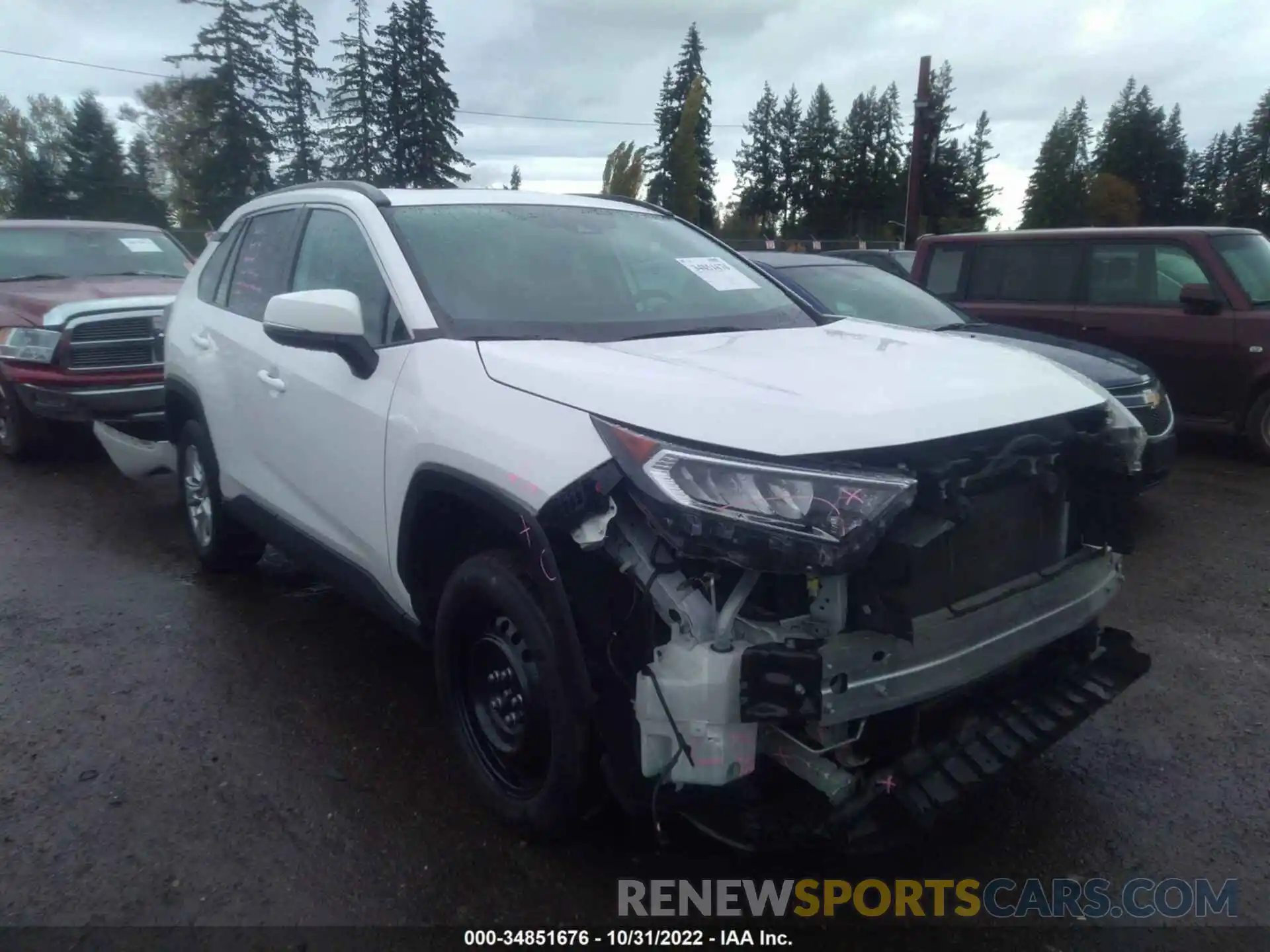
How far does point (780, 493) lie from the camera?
2225mm

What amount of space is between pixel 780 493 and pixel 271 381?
2482mm

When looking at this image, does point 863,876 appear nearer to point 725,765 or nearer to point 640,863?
point 640,863

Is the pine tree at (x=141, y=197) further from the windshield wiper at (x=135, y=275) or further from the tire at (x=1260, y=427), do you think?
the tire at (x=1260, y=427)

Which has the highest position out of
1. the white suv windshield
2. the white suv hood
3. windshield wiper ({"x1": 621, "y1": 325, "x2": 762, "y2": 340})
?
the white suv windshield

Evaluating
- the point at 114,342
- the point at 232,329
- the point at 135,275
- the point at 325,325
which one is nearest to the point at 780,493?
the point at 325,325

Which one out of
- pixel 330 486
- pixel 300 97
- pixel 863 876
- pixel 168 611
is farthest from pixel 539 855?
pixel 300 97

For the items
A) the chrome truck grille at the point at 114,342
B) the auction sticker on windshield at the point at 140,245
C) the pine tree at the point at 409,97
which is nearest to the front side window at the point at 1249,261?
the chrome truck grille at the point at 114,342

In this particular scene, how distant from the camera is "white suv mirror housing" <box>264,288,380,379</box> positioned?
3049 millimetres

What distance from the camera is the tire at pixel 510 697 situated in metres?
2.55

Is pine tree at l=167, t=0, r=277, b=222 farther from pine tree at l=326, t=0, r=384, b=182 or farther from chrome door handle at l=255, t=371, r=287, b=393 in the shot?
chrome door handle at l=255, t=371, r=287, b=393

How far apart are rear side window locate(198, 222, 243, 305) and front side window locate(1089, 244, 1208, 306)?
6751 millimetres

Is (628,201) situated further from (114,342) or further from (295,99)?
(295,99)

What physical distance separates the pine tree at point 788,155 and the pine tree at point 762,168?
1.06 ft

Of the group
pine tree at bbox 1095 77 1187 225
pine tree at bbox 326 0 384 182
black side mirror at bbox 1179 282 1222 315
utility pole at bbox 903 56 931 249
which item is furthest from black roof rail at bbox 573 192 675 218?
pine tree at bbox 1095 77 1187 225
